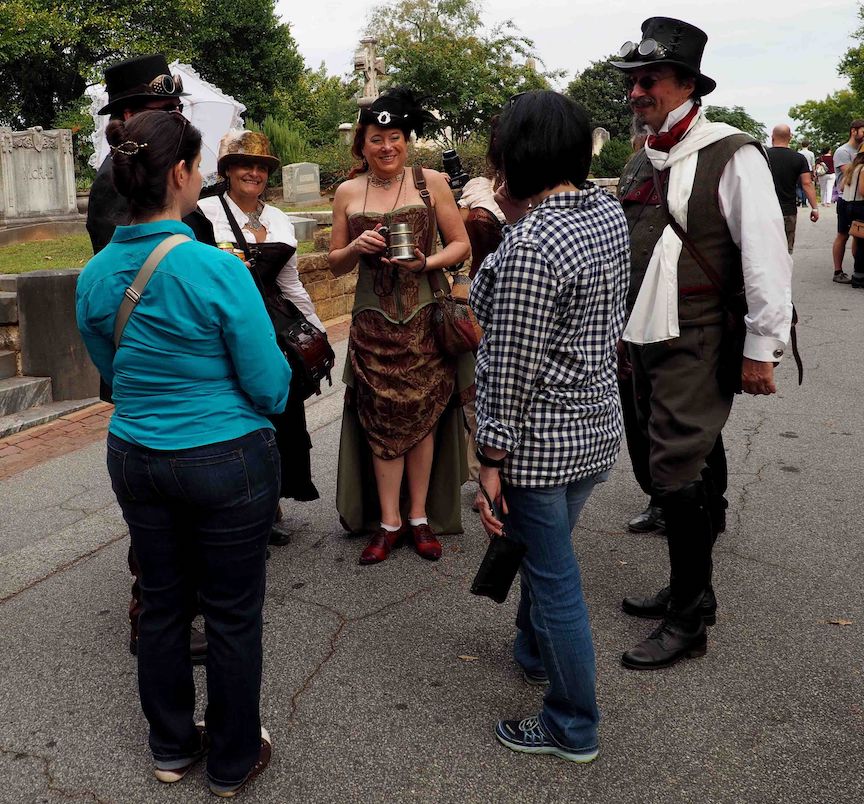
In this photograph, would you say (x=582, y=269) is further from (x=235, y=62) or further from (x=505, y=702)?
(x=235, y=62)

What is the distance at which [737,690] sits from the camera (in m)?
2.92

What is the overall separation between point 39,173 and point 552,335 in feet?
44.6

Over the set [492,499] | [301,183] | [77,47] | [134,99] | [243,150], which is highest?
[77,47]

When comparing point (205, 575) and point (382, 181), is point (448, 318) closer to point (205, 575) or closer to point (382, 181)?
point (382, 181)

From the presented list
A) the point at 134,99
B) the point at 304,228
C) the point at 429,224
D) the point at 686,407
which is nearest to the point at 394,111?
the point at 429,224

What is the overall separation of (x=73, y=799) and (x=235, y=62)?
36.1 metres

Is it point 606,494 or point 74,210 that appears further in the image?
point 74,210

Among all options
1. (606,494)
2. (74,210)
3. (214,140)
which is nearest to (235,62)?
(74,210)

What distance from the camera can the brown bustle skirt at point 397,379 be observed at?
12.9 feet

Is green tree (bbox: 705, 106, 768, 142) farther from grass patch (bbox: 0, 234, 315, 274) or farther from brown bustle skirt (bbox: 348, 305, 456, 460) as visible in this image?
brown bustle skirt (bbox: 348, 305, 456, 460)

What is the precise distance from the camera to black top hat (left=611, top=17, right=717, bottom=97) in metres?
3.01

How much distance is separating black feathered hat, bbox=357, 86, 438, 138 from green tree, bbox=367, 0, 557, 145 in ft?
82.9

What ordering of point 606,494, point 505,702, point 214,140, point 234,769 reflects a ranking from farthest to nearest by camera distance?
1. point 214,140
2. point 606,494
3. point 505,702
4. point 234,769

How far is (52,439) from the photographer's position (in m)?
5.93
